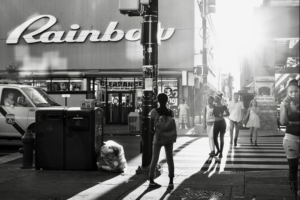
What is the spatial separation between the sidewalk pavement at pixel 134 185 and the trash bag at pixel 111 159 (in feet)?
0.55

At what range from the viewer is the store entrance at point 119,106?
2975cm

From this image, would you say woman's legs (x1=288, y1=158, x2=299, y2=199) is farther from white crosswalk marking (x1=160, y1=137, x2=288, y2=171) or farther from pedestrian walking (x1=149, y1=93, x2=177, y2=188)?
white crosswalk marking (x1=160, y1=137, x2=288, y2=171)

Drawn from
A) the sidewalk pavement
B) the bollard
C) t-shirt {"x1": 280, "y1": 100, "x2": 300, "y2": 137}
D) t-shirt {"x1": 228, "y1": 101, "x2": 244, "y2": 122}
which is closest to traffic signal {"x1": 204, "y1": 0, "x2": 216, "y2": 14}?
t-shirt {"x1": 228, "y1": 101, "x2": 244, "y2": 122}

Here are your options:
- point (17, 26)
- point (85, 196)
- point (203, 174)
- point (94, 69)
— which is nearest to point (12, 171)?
point (85, 196)

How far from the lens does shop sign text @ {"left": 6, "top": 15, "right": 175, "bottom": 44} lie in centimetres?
2878

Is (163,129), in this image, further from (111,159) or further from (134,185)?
(111,159)

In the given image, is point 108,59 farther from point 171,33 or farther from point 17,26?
point 17,26

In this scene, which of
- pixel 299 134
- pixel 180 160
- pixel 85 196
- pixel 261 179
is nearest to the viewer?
pixel 299 134

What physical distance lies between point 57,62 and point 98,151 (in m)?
21.0

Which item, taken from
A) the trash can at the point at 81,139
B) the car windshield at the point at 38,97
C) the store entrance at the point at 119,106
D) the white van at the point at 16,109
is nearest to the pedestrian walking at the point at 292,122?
the trash can at the point at 81,139

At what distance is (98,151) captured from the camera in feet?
31.3

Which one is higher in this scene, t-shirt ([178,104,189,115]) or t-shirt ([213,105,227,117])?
t-shirt ([213,105,227,117])

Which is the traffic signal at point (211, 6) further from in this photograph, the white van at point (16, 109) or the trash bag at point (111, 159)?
the trash bag at point (111, 159)

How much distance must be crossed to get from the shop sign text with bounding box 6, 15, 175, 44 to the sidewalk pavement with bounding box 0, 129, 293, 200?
66.5 ft
